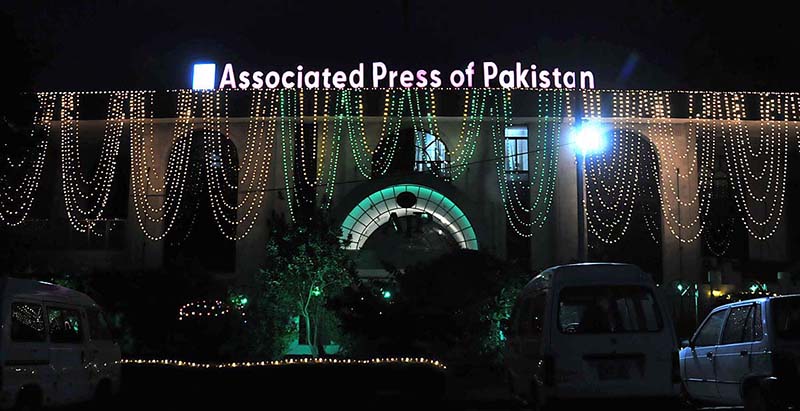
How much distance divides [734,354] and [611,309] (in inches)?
68.1

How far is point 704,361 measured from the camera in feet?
41.6

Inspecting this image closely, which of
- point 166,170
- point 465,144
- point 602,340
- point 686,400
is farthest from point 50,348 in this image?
point 465,144

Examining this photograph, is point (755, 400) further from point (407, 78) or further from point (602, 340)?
point (407, 78)

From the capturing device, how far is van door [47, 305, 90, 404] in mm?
12922

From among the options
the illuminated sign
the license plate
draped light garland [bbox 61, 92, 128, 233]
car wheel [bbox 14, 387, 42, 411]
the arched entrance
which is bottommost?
car wheel [bbox 14, 387, 42, 411]

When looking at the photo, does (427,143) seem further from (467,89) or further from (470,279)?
(470,279)

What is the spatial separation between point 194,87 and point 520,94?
39.2ft

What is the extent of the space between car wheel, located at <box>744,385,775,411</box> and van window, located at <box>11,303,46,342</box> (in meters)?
10.00

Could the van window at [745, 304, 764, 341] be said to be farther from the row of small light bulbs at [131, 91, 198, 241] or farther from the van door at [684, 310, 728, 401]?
the row of small light bulbs at [131, 91, 198, 241]

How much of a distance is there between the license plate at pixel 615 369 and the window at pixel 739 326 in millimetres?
1753

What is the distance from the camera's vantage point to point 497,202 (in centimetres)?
3112

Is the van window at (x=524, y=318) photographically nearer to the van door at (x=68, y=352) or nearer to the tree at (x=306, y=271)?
the van door at (x=68, y=352)

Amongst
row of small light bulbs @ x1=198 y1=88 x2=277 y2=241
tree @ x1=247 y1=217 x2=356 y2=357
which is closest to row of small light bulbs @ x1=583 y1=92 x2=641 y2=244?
tree @ x1=247 y1=217 x2=356 y2=357

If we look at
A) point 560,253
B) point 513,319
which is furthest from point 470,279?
point 560,253
